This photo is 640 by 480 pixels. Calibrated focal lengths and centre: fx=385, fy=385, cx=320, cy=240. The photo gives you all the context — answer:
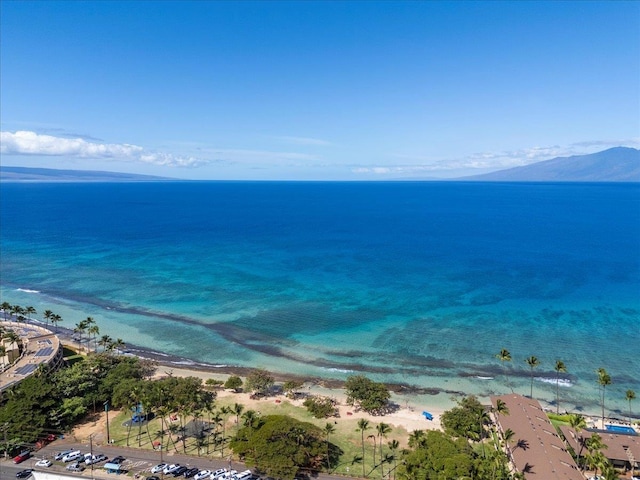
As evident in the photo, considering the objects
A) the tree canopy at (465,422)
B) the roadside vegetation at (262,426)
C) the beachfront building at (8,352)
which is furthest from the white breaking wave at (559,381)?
the beachfront building at (8,352)

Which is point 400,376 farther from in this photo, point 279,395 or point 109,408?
point 109,408

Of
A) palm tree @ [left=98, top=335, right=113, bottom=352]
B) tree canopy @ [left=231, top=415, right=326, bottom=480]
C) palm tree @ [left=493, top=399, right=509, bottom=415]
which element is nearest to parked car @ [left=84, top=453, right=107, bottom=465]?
tree canopy @ [left=231, top=415, right=326, bottom=480]

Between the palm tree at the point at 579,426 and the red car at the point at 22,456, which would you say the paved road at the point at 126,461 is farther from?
the palm tree at the point at 579,426

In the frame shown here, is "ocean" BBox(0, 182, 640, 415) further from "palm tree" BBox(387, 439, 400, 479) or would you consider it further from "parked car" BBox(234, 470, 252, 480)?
"parked car" BBox(234, 470, 252, 480)

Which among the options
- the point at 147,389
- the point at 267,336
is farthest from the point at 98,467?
the point at 267,336

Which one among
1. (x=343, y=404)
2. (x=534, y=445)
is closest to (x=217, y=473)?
(x=343, y=404)
